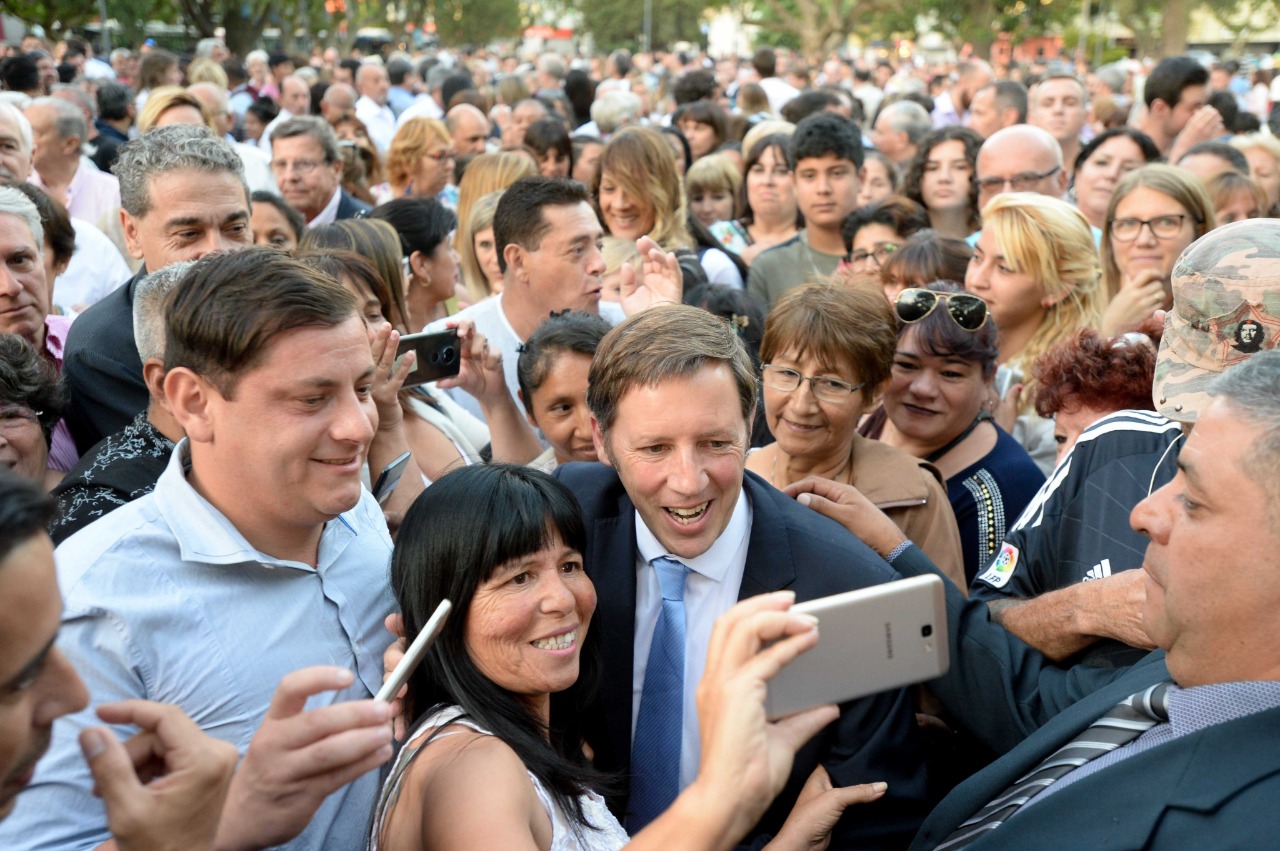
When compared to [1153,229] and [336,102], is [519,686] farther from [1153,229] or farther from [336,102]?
[336,102]

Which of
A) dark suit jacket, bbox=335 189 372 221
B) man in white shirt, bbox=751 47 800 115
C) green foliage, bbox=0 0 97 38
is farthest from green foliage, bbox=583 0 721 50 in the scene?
dark suit jacket, bbox=335 189 372 221

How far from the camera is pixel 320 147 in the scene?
6805 millimetres

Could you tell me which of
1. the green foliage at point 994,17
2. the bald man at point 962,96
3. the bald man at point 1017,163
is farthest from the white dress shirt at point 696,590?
the green foliage at point 994,17

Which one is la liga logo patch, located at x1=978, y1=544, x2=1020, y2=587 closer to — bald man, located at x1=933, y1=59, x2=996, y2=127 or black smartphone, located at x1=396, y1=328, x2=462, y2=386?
black smartphone, located at x1=396, y1=328, x2=462, y2=386

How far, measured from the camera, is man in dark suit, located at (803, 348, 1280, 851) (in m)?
1.77

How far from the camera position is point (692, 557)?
2654 mm

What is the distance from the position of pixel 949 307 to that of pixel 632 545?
1659mm

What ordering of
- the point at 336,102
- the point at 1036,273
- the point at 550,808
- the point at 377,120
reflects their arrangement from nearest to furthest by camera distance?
the point at 550,808
the point at 1036,273
the point at 336,102
the point at 377,120

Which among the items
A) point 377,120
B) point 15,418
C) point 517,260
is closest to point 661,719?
point 15,418

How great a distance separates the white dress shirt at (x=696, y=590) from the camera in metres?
2.66

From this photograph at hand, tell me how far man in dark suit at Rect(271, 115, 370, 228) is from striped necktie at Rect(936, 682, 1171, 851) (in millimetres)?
5503

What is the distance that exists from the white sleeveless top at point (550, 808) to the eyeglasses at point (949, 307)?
7.13 feet

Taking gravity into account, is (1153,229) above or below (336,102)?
above

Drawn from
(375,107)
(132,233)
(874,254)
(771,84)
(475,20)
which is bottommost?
(475,20)
